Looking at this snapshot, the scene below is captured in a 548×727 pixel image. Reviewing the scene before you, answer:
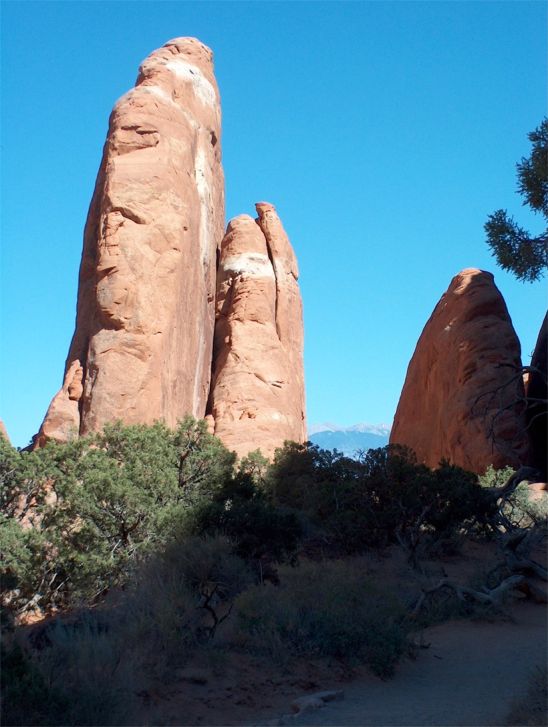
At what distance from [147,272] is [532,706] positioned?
52.0 feet

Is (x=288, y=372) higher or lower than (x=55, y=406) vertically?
higher

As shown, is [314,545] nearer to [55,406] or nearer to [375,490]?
[375,490]

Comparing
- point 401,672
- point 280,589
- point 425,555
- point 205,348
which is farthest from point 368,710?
point 205,348

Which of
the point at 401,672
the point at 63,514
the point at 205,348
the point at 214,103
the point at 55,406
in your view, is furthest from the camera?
the point at 214,103

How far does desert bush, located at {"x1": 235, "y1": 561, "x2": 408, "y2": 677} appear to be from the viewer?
9.15 metres

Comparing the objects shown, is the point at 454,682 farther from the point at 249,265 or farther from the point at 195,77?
the point at 195,77

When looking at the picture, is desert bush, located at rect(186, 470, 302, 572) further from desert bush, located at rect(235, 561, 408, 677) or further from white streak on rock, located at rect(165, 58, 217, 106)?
white streak on rock, located at rect(165, 58, 217, 106)

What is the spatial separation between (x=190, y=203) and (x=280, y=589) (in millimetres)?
14637

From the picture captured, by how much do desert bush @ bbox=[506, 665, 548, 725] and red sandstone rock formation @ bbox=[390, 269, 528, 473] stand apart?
1478 cm

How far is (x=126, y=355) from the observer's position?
20.0 meters

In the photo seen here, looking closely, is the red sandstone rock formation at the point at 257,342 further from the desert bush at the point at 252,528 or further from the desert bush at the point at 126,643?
the desert bush at the point at 126,643

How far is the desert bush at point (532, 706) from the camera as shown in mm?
6832

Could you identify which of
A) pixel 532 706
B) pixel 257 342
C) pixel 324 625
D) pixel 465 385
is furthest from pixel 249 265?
pixel 532 706

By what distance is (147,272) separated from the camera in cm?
2086
